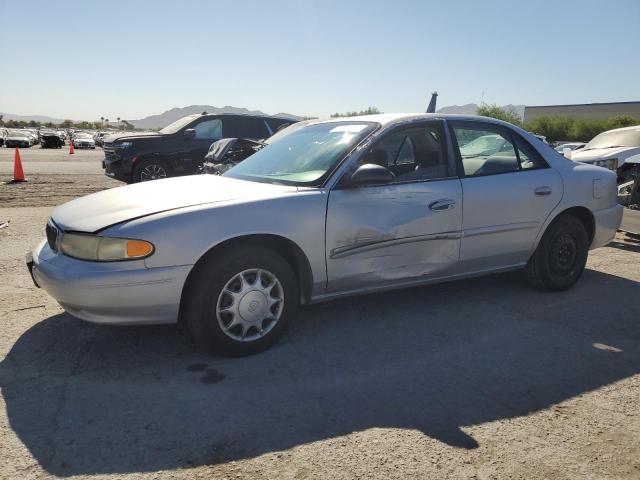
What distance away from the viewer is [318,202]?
352 cm

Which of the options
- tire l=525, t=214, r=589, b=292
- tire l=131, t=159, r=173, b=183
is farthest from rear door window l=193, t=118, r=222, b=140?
tire l=525, t=214, r=589, b=292

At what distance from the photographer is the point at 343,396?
2.95 meters

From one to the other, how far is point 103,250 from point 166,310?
50 centimetres

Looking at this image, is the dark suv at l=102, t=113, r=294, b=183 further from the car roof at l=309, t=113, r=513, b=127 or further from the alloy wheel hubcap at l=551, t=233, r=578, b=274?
the alloy wheel hubcap at l=551, t=233, r=578, b=274

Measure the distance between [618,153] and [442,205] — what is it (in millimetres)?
6376

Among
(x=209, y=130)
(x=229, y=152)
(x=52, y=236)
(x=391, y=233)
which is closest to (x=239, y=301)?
(x=391, y=233)

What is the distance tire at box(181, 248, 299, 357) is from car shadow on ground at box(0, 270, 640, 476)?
130 mm

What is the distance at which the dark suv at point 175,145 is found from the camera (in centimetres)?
1032

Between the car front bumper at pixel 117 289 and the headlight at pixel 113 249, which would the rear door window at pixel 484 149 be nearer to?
the car front bumper at pixel 117 289

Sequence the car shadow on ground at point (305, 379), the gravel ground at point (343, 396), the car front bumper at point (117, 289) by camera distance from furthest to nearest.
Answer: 1. the car front bumper at point (117, 289)
2. the car shadow on ground at point (305, 379)
3. the gravel ground at point (343, 396)

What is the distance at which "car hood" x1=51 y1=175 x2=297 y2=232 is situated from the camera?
10.7 feet

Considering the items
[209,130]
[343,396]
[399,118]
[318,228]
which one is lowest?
[343,396]

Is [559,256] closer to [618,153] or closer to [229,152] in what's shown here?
[618,153]

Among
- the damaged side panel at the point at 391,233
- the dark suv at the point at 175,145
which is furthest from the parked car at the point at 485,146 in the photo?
the dark suv at the point at 175,145
